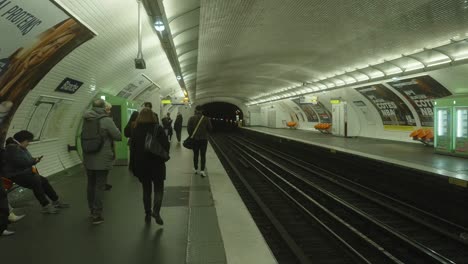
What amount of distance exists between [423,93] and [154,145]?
12.3 metres

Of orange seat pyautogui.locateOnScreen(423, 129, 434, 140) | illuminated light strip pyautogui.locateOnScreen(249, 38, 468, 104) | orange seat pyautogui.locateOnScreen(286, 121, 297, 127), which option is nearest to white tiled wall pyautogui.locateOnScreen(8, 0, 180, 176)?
illuminated light strip pyautogui.locateOnScreen(249, 38, 468, 104)

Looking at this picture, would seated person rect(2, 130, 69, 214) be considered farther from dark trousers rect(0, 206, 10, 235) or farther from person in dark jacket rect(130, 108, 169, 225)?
person in dark jacket rect(130, 108, 169, 225)

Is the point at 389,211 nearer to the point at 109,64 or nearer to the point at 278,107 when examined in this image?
the point at 109,64

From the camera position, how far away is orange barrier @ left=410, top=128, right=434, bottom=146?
14664 mm

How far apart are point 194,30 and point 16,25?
21.0ft

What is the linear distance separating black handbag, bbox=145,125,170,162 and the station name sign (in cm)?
Result: 377

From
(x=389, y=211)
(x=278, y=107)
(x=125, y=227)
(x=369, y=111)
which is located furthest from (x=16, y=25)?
(x=278, y=107)

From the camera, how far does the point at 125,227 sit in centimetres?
483

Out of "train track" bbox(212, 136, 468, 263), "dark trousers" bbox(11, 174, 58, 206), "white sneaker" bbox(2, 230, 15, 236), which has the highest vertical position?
"dark trousers" bbox(11, 174, 58, 206)

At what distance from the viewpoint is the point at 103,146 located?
493cm

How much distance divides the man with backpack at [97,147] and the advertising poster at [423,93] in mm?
11461

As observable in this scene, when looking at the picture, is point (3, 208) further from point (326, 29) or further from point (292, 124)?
point (292, 124)

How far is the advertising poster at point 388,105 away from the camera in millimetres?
15852

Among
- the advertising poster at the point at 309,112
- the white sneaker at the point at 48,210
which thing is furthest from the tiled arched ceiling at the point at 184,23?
the advertising poster at the point at 309,112
